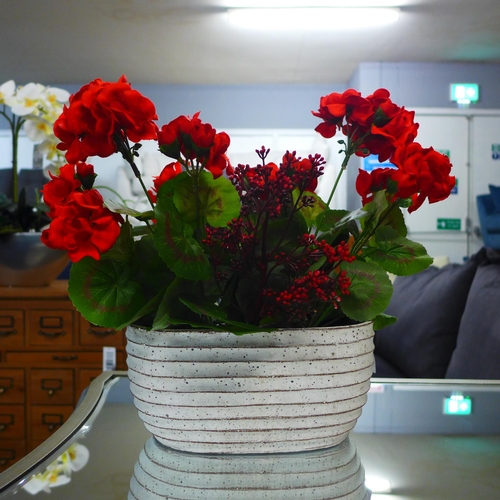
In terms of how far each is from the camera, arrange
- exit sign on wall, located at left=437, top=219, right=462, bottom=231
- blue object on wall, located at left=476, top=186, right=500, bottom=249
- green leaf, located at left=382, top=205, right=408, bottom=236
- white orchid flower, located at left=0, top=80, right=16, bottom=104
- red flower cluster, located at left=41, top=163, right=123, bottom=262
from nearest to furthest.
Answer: red flower cluster, located at left=41, top=163, right=123, bottom=262 → green leaf, located at left=382, top=205, right=408, bottom=236 → white orchid flower, located at left=0, top=80, right=16, bottom=104 → blue object on wall, located at left=476, top=186, right=500, bottom=249 → exit sign on wall, located at left=437, top=219, right=462, bottom=231

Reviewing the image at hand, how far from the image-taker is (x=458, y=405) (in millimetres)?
850

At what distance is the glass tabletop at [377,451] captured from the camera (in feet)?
1.66

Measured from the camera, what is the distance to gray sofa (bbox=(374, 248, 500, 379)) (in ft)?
4.17

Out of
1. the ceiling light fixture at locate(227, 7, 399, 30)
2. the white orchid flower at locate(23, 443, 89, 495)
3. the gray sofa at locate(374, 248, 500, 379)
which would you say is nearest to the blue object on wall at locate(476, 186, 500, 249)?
the ceiling light fixture at locate(227, 7, 399, 30)

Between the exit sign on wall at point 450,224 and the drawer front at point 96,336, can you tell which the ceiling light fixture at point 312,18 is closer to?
the exit sign on wall at point 450,224

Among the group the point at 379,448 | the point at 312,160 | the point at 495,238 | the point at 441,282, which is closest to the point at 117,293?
the point at 312,160

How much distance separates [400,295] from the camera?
208 cm

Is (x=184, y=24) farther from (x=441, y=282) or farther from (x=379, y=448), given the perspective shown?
(x=379, y=448)

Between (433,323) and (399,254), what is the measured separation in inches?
45.8

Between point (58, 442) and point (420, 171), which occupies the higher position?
point (420, 171)

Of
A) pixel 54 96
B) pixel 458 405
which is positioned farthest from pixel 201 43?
pixel 458 405

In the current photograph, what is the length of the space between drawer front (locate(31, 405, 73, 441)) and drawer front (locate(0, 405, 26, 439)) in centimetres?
4

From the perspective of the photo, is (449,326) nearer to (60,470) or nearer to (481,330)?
(481,330)

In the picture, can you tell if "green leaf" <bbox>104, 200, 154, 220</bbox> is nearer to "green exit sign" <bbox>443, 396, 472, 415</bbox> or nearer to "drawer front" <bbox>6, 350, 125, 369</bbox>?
"green exit sign" <bbox>443, 396, 472, 415</bbox>
